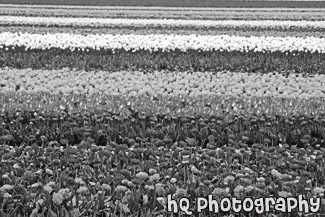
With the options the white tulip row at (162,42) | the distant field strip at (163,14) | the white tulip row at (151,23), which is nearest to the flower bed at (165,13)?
the distant field strip at (163,14)

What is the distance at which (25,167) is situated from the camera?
515 centimetres

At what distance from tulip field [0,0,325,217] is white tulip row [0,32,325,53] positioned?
0.19ft

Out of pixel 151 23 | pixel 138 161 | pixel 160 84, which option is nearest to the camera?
pixel 138 161

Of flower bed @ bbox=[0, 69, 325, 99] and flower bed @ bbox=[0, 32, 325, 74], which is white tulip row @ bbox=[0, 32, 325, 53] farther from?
flower bed @ bbox=[0, 69, 325, 99]

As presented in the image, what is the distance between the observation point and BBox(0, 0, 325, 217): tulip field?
4211 millimetres

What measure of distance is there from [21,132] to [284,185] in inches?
134

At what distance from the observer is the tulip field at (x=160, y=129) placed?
13.8 feet

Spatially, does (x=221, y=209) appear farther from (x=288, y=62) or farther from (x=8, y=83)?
(x=288, y=62)

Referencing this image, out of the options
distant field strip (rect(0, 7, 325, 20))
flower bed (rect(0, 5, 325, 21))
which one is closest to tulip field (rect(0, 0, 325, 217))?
flower bed (rect(0, 5, 325, 21))

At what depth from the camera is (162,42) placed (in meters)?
15.6

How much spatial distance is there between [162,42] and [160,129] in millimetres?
9021

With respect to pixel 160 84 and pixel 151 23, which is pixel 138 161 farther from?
pixel 151 23

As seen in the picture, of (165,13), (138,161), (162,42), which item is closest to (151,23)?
(165,13)

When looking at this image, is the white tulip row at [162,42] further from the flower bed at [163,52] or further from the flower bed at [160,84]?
the flower bed at [160,84]
